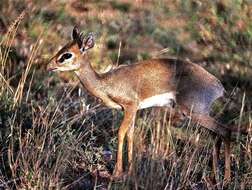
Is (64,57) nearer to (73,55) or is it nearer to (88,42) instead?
(73,55)

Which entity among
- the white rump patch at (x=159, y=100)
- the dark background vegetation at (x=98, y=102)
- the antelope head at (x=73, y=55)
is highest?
the antelope head at (x=73, y=55)

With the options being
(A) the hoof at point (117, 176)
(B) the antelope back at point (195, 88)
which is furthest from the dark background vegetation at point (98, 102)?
(B) the antelope back at point (195, 88)

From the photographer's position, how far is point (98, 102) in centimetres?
658

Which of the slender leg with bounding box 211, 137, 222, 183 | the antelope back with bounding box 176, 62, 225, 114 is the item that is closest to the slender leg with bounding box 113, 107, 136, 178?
the antelope back with bounding box 176, 62, 225, 114

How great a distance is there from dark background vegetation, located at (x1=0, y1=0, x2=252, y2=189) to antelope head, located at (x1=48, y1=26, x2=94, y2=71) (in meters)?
0.42

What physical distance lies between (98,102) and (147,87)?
1060mm

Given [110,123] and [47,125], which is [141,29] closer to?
[110,123]

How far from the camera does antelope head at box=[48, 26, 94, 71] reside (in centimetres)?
530

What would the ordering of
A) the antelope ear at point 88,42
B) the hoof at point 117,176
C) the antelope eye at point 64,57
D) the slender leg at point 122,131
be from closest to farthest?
the hoof at point 117,176
the slender leg at point 122,131
the antelope eye at point 64,57
the antelope ear at point 88,42

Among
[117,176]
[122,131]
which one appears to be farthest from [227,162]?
[117,176]

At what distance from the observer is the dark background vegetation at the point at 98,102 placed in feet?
16.4

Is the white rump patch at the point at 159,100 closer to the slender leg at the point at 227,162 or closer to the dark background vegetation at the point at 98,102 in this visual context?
the dark background vegetation at the point at 98,102

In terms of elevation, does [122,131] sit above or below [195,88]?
below

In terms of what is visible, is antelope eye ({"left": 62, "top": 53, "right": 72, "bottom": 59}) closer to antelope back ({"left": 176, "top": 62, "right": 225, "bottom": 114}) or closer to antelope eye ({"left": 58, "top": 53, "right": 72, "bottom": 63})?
antelope eye ({"left": 58, "top": 53, "right": 72, "bottom": 63})
